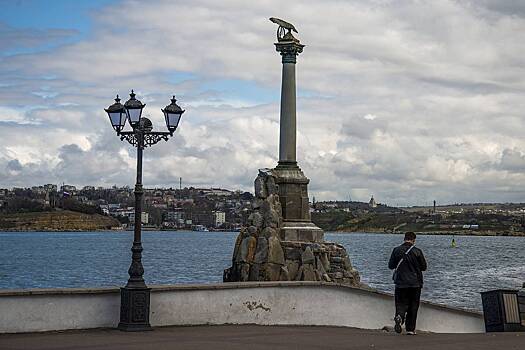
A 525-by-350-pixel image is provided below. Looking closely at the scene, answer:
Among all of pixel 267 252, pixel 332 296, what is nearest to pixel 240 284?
pixel 332 296

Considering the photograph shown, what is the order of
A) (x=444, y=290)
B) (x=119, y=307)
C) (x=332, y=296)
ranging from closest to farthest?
(x=119, y=307)
(x=332, y=296)
(x=444, y=290)

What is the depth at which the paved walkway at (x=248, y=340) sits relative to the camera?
1248 centimetres

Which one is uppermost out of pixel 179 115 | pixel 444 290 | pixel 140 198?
pixel 179 115

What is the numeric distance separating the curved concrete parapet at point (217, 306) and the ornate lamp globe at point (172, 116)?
283cm

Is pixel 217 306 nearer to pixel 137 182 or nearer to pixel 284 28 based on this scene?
pixel 137 182

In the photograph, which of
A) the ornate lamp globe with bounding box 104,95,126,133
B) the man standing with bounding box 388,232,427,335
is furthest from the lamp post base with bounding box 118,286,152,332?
the man standing with bounding box 388,232,427,335

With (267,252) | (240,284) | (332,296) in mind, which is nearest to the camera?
(240,284)

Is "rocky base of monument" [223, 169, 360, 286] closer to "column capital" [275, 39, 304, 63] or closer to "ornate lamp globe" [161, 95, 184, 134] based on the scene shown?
"column capital" [275, 39, 304, 63]

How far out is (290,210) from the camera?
2952 centimetres

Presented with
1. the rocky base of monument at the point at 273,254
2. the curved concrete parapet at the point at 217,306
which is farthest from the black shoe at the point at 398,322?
the rocky base of monument at the point at 273,254

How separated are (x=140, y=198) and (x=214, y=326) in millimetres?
2562

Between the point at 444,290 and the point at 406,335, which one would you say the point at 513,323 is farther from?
the point at 444,290

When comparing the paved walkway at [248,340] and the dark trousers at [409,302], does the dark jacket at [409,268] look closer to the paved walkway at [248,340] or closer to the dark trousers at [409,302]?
the dark trousers at [409,302]

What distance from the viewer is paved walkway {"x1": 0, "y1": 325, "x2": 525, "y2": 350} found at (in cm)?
1248
